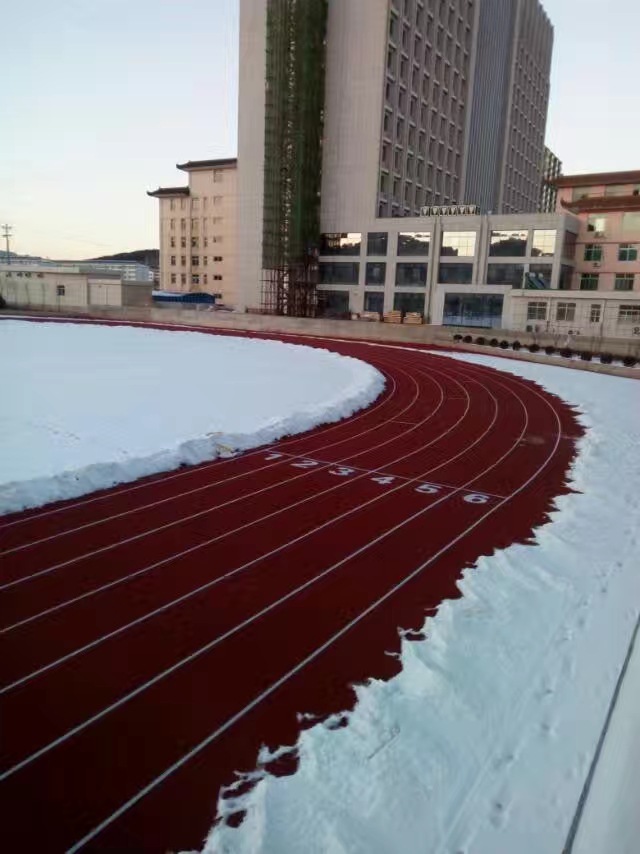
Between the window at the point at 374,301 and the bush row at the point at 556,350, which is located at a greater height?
the window at the point at 374,301

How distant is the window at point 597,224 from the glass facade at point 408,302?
14394 mm

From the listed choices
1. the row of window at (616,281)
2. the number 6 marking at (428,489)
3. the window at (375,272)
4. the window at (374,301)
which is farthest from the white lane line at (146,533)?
the row of window at (616,281)

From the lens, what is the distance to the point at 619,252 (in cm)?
4819

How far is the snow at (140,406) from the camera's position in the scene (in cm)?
839

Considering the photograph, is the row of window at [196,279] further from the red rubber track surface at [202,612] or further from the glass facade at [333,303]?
the red rubber track surface at [202,612]

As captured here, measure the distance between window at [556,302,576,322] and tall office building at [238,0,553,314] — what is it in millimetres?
21642

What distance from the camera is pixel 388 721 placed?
3777 mm

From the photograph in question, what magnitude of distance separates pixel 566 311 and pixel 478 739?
38650 millimetres

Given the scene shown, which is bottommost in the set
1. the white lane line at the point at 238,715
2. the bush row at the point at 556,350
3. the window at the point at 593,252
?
the white lane line at the point at 238,715

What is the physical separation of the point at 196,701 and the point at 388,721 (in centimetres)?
122

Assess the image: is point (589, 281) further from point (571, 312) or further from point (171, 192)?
point (171, 192)

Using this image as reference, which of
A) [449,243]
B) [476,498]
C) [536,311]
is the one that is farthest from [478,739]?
[449,243]

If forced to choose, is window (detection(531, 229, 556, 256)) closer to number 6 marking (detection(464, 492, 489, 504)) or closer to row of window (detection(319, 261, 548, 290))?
row of window (detection(319, 261, 548, 290))

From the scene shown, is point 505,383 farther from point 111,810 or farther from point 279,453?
point 111,810
